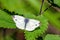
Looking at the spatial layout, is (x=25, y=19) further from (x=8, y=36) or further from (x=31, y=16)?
(x=8, y=36)

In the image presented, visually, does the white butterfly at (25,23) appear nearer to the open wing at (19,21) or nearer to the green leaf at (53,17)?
the open wing at (19,21)

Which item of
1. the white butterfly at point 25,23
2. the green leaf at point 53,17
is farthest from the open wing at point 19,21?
the green leaf at point 53,17

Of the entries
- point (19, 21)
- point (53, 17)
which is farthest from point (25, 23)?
point (53, 17)

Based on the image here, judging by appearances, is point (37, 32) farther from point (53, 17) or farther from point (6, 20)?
point (53, 17)

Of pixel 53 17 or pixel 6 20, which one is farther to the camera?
pixel 53 17

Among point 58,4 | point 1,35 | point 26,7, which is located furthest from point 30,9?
point 58,4

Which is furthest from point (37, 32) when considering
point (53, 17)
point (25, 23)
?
point (53, 17)

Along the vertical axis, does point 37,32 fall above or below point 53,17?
above

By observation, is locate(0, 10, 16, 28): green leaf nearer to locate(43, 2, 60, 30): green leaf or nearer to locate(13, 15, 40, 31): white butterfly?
locate(13, 15, 40, 31): white butterfly

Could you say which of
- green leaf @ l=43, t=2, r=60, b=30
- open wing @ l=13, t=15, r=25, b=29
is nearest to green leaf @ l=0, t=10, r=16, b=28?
open wing @ l=13, t=15, r=25, b=29

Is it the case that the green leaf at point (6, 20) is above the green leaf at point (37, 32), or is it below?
above
